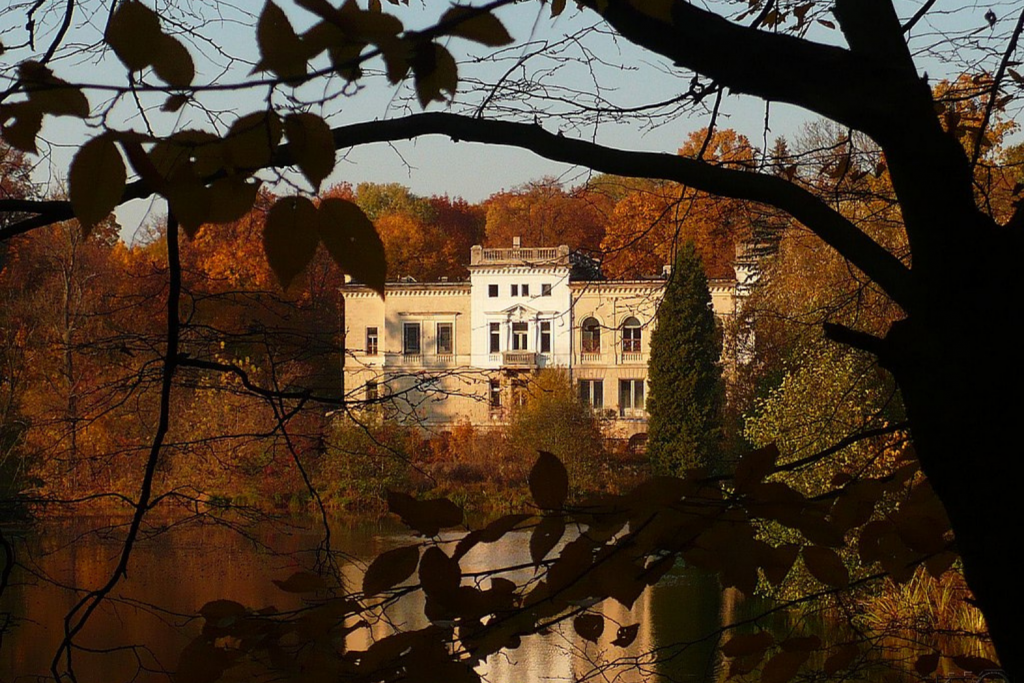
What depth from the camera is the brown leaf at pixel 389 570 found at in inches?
27.9

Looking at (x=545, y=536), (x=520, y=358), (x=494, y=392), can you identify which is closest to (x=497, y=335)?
(x=520, y=358)

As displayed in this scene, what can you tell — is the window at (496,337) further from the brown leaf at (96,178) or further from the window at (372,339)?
the brown leaf at (96,178)

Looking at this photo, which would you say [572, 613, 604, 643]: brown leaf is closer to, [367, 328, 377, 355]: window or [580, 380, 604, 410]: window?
[367, 328, 377, 355]: window

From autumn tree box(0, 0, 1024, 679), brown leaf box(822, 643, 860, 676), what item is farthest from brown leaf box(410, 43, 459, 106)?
brown leaf box(822, 643, 860, 676)

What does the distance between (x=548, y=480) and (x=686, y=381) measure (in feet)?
50.8

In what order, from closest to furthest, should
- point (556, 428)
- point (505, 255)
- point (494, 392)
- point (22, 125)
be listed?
1. point (22, 125)
2. point (494, 392)
3. point (556, 428)
4. point (505, 255)

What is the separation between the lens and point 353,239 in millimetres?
432

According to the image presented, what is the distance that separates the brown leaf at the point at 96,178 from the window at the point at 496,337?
71.8 ft

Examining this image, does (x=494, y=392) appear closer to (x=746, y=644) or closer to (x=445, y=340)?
(x=746, y=644)

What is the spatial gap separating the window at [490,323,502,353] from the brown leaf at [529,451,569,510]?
21.6 meters

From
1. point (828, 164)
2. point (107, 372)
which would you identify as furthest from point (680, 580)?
Result: point (828, 164)

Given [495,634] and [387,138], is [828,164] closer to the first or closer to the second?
[387,138]

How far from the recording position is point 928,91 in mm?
899

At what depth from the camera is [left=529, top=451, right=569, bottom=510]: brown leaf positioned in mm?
719
